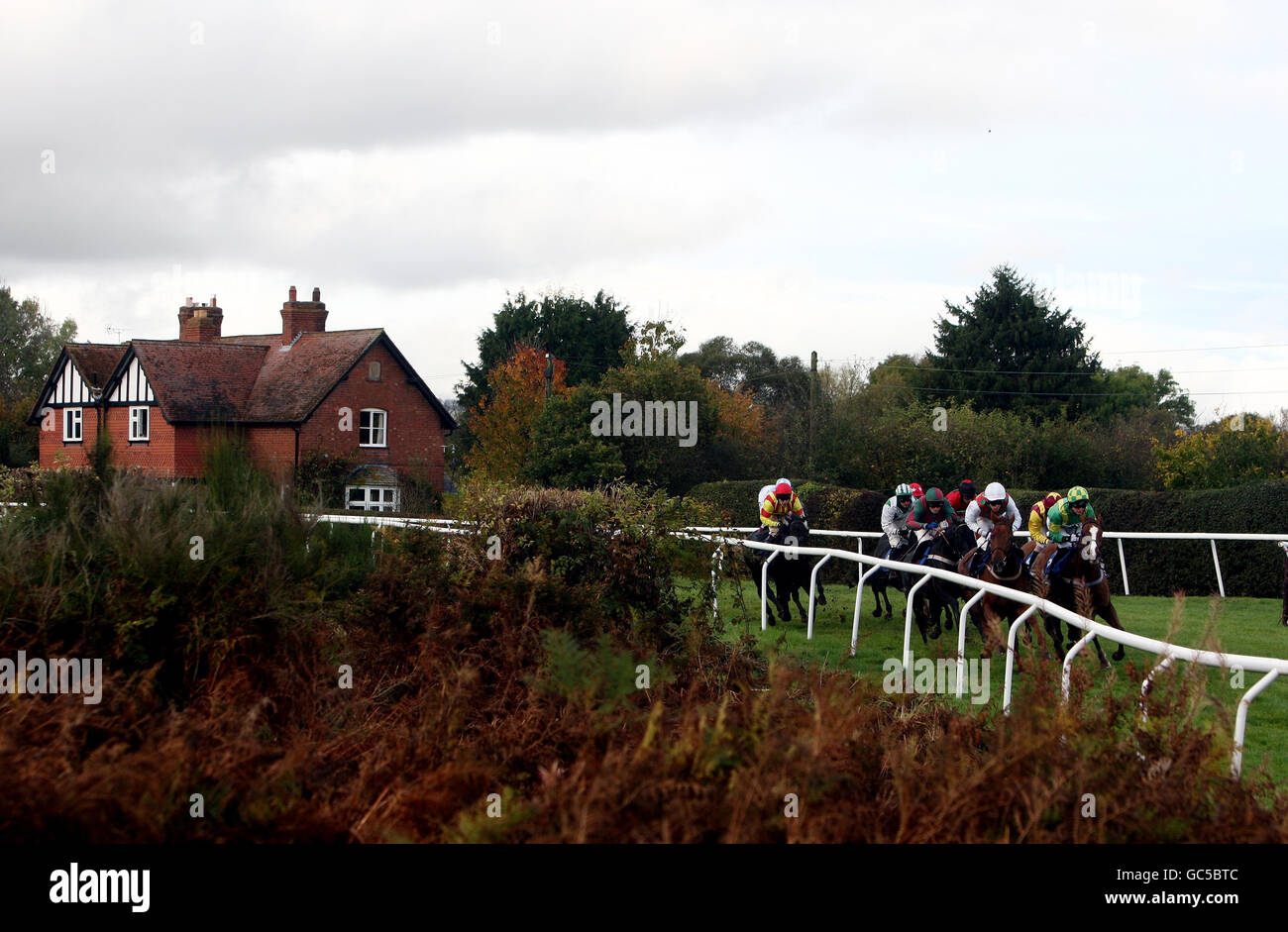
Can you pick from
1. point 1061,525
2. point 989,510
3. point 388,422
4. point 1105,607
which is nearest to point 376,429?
point 388,422

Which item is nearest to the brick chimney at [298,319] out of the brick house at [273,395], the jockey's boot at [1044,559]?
the brick house at [273,395]

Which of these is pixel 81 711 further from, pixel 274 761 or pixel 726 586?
pixel 726 586

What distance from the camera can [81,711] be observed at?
3736 millimetres

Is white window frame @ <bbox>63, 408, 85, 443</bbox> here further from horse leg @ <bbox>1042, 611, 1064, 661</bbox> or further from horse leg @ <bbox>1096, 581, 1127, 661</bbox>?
horse leg @ <bbox>1042, 611, 1064, 661</bbox>

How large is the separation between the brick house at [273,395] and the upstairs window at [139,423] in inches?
1.5

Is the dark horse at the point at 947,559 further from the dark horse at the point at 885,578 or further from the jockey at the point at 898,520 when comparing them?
the jockey at the point at 898,520

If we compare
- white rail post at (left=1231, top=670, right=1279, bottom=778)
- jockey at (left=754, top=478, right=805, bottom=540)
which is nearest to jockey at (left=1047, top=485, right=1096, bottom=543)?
jockey at (left=754, top=478, right=805, bottom=540)

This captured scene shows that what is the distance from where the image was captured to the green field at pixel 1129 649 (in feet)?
15.6

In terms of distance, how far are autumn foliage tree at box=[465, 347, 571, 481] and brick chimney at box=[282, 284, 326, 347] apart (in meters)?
6.28

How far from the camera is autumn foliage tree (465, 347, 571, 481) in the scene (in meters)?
37.0

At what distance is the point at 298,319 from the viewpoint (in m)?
36.5
